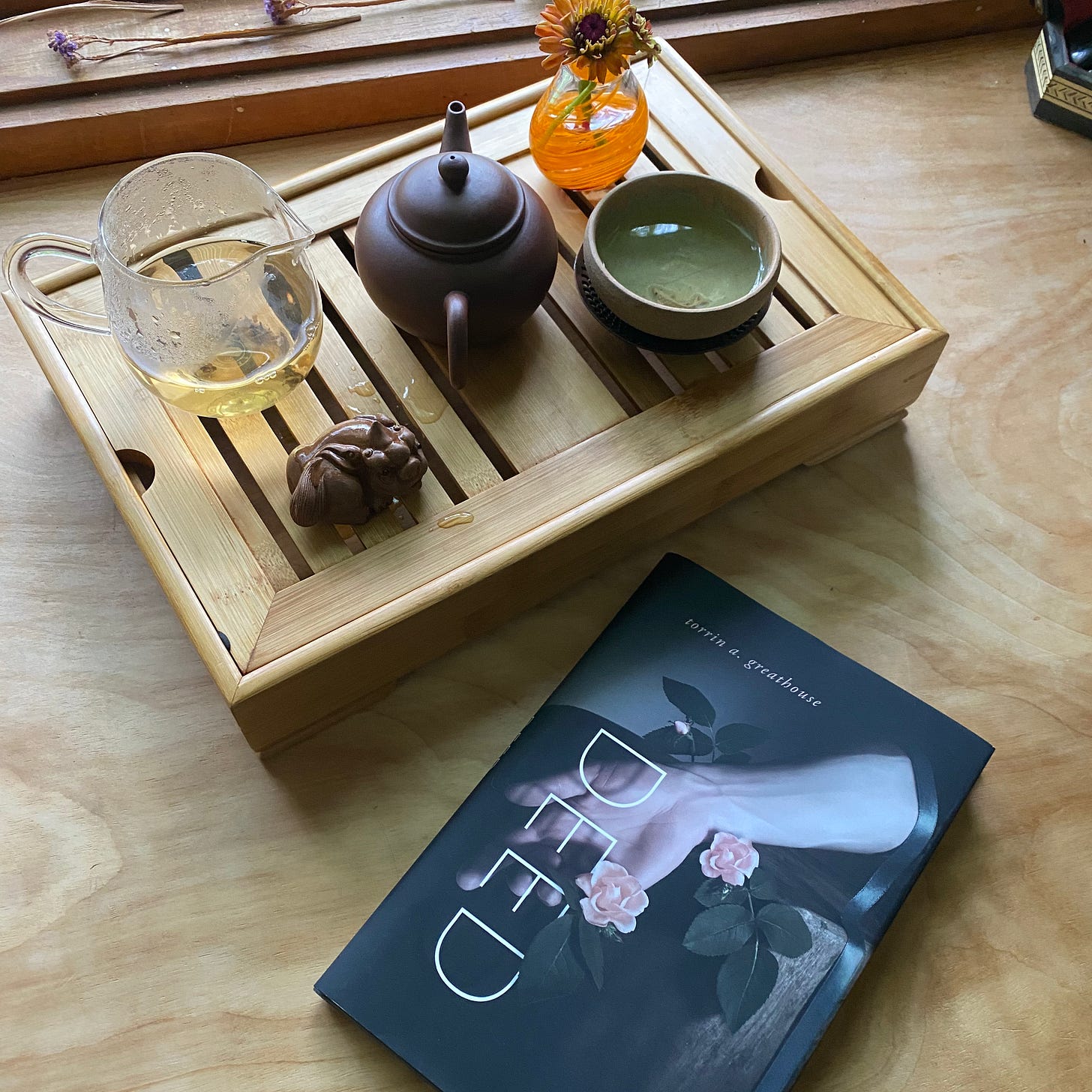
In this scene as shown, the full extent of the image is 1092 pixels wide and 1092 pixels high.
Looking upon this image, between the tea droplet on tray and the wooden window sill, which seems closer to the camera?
the tea droplet on tray

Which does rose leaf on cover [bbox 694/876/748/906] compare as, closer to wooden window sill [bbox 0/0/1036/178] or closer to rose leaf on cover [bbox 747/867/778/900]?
rose leaf on cover [bbox 747/867/778/900]

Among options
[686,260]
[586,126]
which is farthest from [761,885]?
[586,126]

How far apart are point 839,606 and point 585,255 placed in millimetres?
312

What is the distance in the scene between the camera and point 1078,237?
92cm

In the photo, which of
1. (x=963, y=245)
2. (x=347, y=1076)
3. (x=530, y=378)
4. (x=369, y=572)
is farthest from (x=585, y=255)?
(x=347, y=1076)

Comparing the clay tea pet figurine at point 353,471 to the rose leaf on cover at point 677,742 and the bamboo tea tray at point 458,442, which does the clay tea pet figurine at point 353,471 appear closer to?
the bamboo tea tray at point 458,442

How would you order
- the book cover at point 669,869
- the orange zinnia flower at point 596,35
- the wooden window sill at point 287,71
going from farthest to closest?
the wooden window sill at point 287,71
the orange zinnia flower at point 596,35
the book cover at point 669,869

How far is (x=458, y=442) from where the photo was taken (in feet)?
2.27

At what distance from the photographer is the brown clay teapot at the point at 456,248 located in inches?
25.8

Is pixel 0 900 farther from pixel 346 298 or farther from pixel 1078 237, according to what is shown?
pixel 1078 237

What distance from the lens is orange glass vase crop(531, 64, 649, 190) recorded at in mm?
748

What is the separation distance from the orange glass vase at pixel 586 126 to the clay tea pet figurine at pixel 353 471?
265mm

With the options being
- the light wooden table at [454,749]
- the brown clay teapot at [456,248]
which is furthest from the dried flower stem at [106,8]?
the brown clay teapot at [456,248]

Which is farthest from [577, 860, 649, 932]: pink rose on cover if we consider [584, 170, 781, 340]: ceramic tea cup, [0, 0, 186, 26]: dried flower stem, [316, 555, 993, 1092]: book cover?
[0, 0, 186, 26]: dried flower stem
